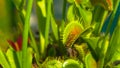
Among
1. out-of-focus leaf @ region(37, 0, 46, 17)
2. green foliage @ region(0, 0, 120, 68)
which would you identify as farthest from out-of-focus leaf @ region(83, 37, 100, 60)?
out-of-focus leaf @ region(37, 0, 46, 17)

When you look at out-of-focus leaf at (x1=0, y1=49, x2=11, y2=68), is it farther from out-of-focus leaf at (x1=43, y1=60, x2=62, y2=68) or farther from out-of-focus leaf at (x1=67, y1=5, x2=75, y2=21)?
out-of-focus leaf at (x1=67, y1=5, x2=75, y2=21)

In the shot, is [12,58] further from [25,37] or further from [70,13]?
[70,13]

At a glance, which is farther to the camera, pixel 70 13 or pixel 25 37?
pixel 70 13

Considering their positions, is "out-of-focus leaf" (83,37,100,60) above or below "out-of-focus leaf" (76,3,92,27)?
below

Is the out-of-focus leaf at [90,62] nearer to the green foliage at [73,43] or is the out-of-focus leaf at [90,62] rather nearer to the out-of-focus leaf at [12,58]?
the green foliage at [73,43]

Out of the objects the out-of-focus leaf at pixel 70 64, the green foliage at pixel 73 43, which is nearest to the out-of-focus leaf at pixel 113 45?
the green foliage at pixel 73 43

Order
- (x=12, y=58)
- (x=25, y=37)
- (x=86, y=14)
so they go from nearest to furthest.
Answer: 1. (x=25, y=37)
2. (x=12, y=58)
3. (x=86, y=14)

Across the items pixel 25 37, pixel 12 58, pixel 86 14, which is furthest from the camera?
pixel 86 14

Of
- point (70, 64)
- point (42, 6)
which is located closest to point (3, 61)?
point (70, 64)

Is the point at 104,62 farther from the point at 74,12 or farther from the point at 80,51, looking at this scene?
the point at 74,12
